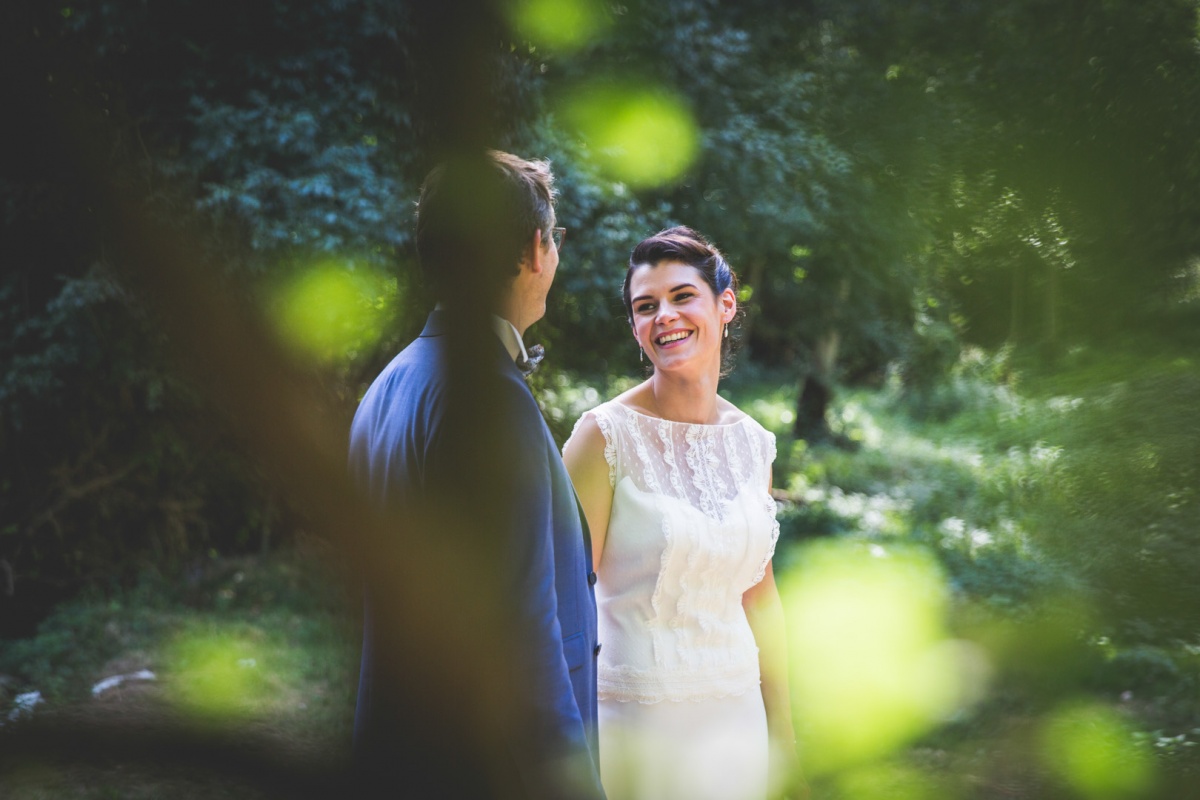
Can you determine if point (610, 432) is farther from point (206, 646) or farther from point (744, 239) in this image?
point (206, 646)

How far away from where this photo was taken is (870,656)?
5992 mm

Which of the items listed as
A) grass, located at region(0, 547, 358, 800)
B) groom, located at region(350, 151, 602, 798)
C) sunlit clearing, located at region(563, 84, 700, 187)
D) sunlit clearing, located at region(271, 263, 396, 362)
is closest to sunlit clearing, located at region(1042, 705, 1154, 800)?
groom, located at region(350, 151, 602, 798)

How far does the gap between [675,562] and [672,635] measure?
0.18 meters

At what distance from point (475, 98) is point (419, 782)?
380 millimetres

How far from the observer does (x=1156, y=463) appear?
85 cm

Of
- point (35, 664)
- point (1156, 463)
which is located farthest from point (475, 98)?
point (35, 664)

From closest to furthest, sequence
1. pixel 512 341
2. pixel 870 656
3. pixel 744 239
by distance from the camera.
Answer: pixel 512 341
pixel 870 656
pixel 744 239

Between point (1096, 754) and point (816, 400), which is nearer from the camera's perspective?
point (1096, 754)

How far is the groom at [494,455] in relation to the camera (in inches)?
16.2

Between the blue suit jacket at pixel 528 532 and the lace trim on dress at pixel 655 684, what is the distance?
2.21 ft

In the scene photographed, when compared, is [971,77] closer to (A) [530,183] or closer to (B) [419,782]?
(A) [530,183]

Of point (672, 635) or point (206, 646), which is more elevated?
point (206, 646)

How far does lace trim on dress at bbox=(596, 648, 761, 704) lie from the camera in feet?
6.58

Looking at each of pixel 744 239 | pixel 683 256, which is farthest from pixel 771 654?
pixel 744 239
